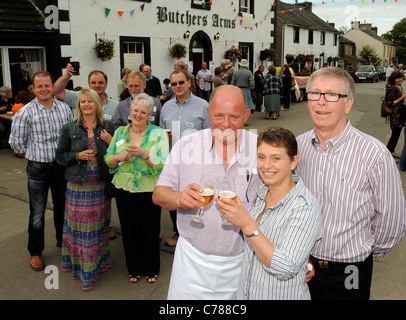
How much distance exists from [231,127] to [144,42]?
11.7m

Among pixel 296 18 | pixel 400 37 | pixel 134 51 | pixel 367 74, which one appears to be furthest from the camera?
pixel 400 37

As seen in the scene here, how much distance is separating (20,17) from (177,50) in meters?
6.09

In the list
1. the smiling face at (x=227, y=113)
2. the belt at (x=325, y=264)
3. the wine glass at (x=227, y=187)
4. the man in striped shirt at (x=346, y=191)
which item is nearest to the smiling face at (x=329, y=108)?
the man in striped shirt at (x=346, y=191)

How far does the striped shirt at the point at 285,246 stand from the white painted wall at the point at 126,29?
9897 millimetres

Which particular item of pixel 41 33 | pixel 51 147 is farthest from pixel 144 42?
pixel 51 147

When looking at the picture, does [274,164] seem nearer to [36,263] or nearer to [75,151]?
[75,151]

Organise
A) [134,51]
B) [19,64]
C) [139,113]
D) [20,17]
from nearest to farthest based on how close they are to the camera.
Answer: [139,113], [20,17], [19,64], [134,51]

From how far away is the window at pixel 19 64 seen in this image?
9.45 meters

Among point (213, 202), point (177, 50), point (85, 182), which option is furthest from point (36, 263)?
point (177, 50)

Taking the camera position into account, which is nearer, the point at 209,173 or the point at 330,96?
the point at 330,96

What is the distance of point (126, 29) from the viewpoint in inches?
479

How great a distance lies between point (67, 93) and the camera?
4.82 m

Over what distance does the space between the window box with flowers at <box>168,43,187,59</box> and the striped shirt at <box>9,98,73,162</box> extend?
1040 centimetres

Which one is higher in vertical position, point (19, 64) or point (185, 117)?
point (19, 64)
